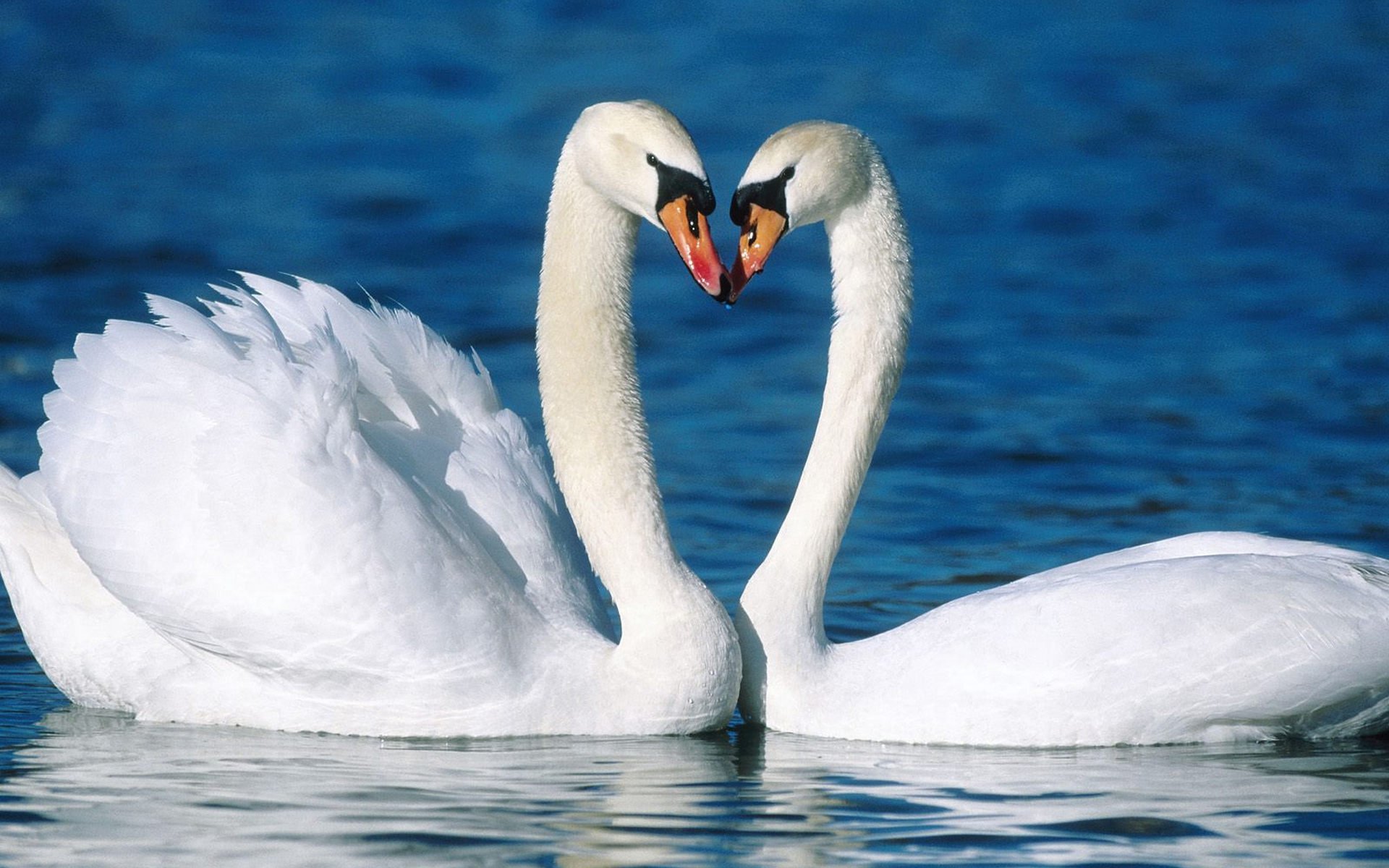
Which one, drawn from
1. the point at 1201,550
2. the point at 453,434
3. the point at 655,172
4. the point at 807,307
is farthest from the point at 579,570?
the point at 807,307

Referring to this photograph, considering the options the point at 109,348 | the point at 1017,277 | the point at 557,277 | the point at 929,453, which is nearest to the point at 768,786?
the point at 557,277

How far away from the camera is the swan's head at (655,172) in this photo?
6.98m

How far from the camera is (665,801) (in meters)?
6.52

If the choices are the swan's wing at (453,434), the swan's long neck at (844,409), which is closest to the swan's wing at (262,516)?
the swan's wing at (453,434)

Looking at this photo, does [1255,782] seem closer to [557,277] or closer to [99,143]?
[557,277]

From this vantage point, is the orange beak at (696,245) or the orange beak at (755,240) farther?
the orange beak at (755,240)

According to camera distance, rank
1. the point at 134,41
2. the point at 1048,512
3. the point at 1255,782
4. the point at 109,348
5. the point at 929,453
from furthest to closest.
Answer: the point at 134,41 → the point at 929,453 → the point at 1048,512 → the point at 109,348 → the point at 1255,782

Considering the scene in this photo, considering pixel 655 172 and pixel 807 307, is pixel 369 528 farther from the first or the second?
pixel 807 307

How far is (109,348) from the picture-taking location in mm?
7512

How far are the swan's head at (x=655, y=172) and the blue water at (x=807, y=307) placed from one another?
4.86 ft

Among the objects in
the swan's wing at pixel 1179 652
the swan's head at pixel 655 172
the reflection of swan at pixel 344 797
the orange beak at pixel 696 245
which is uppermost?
the swan's head at pixel 655 172

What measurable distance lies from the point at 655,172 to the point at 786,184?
423 millimetres

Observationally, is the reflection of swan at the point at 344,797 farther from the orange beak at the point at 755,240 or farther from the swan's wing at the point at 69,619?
the orange beak at the point at 755,240

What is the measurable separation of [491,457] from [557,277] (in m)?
0.71
